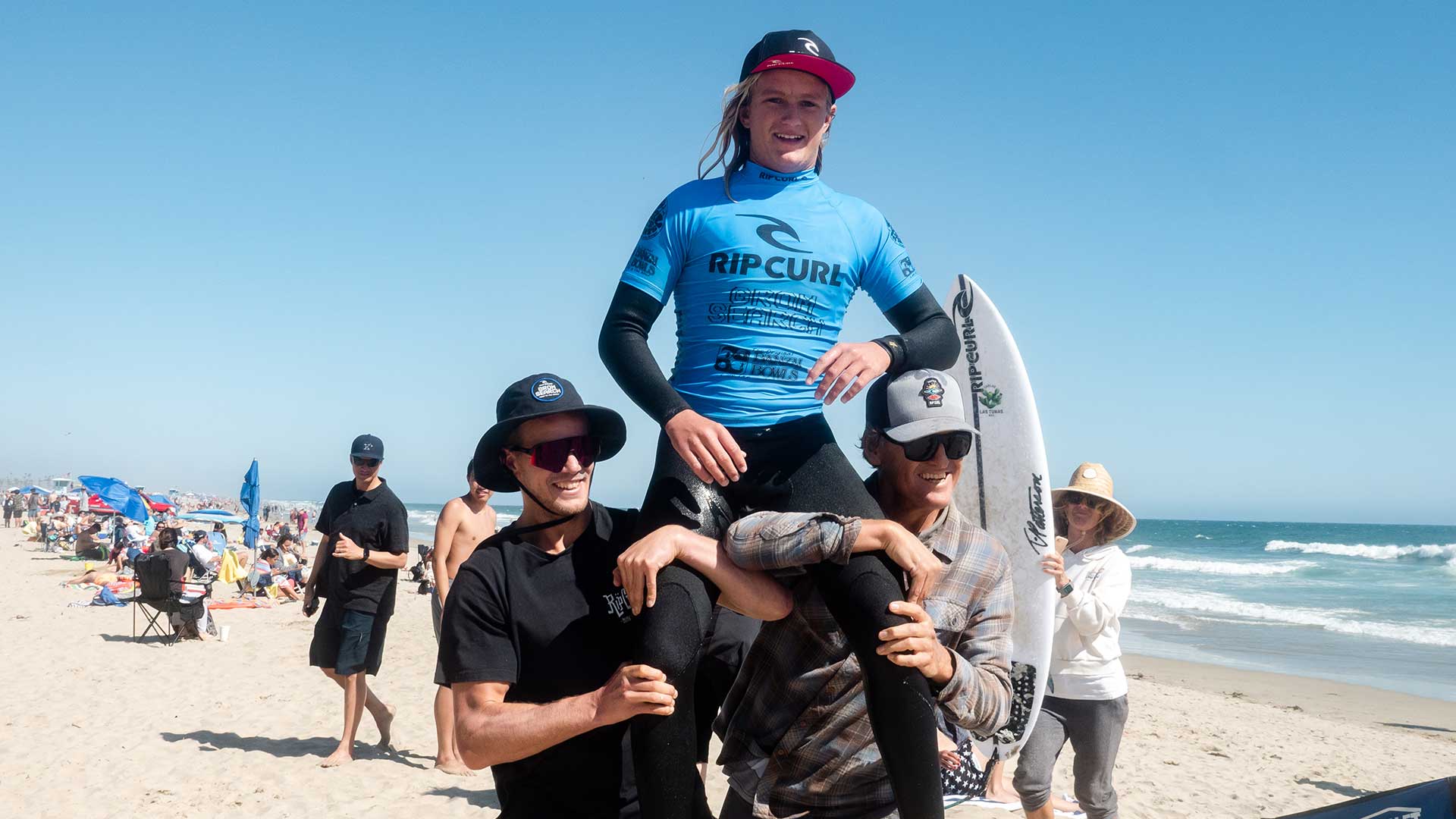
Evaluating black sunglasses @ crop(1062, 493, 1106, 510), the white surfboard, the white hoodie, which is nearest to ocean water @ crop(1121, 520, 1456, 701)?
black sunglasses @ crop(1062, 493, 1106, 510)

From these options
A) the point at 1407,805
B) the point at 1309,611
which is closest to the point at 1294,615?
the point at 1309,611

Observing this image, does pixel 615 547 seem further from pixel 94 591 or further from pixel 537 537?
pixel 94 591

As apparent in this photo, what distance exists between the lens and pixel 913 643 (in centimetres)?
197

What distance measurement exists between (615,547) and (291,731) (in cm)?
758

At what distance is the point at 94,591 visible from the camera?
18875 millimetres

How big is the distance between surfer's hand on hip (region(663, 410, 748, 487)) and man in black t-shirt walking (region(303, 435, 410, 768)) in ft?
16.9

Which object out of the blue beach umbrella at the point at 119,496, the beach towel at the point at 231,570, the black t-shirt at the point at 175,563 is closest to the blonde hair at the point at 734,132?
the black t-shirt at the point at 175,563

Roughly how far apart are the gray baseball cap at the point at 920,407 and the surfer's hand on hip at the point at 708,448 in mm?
452

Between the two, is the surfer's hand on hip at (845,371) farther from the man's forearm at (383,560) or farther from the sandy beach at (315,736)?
the man's forearm at (383,560)

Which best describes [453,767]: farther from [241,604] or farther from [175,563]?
[241,604]

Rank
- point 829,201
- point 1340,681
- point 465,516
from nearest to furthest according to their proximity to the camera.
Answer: point 829,201, point 465,516, point 1340,681

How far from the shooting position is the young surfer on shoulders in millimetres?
2021

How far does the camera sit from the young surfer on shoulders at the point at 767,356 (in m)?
2.02

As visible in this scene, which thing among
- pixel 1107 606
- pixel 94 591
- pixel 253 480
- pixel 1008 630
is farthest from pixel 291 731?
pixel 253 480
